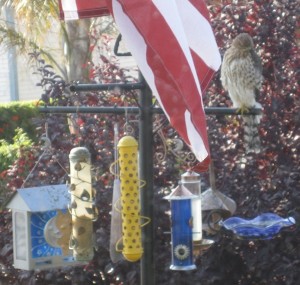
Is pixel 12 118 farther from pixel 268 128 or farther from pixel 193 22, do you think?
pixel 193 22

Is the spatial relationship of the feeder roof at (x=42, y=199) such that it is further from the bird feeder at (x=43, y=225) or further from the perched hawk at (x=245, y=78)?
the perched hawk at (x=245, y=78)

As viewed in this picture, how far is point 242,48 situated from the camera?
5816 millimetres

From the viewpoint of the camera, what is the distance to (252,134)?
5648 mm

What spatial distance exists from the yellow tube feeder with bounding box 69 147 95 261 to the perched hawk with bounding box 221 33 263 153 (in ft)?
5.44

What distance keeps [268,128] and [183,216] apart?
1767 mm

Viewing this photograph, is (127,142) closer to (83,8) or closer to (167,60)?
(167,60)

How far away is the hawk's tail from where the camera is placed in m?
5.62

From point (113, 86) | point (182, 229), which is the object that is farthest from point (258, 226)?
point (113, 86)

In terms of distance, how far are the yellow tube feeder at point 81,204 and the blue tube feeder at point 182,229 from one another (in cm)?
38

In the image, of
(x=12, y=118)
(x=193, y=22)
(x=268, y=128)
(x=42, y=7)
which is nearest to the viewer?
(x=193, y=22)

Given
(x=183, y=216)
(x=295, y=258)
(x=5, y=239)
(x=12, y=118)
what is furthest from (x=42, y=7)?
(x=183, y=216)

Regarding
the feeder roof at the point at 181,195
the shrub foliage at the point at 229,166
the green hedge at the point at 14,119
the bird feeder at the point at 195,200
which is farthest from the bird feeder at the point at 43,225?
the green hedge at the point at 14,119

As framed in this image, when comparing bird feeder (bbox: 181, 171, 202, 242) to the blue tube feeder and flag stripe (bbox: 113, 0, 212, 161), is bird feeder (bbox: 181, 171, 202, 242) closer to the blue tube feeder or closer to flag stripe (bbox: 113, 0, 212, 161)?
the blue tube feeder

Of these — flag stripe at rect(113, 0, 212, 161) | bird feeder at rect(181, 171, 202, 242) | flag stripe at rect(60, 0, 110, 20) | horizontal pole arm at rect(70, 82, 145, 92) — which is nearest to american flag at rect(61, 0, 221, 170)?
flag stripe at rect(113, 0, 212, 161)
